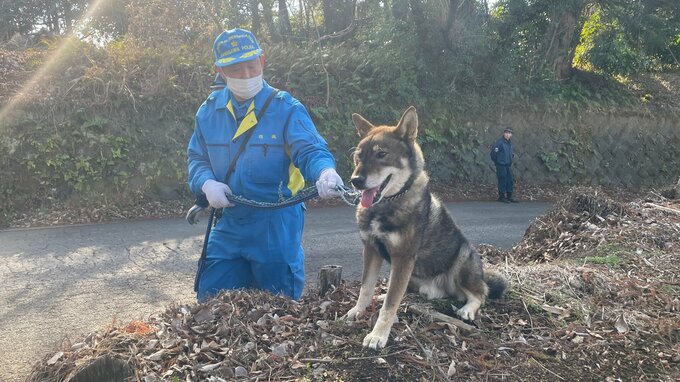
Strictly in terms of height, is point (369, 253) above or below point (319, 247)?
above

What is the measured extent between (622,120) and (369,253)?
2007 centimetres

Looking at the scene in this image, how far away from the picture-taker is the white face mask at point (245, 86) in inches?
172

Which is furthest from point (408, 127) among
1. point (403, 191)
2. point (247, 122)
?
point (247, 122)

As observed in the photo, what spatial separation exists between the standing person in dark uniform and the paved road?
374 cm

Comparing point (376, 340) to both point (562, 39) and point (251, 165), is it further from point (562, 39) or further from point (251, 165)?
point (562, 39)

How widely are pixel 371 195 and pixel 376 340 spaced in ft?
3.22

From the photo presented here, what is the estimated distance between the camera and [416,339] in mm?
3660

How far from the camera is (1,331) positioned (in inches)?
232

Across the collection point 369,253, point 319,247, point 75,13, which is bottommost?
point 319,247

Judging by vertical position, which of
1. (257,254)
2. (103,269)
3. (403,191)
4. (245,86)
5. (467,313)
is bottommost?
(103,269)

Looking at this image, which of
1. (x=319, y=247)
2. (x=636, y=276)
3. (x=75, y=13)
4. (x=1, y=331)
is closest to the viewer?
(x=636, y=276)

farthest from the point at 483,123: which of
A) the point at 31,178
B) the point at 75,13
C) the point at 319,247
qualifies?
the point at 75,13

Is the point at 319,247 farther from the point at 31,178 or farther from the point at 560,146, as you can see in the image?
the point at 560,146

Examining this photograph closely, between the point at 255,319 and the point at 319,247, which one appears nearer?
the point at 255,319
